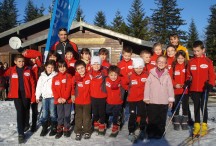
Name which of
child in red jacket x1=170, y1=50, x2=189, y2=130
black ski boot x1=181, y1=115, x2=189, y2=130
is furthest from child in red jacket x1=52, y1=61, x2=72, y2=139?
black ski boot x1=181, y1=115, x2=189, y2=130

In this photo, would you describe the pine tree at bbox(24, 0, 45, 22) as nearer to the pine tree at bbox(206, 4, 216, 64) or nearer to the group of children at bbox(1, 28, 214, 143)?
the pine tree at bbox(206, 4, 216, 64)

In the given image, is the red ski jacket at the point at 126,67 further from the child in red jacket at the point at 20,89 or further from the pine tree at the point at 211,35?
the pine tree at the point at 211,35

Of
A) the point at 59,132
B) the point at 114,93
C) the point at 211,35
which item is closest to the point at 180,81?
the point at 114,93

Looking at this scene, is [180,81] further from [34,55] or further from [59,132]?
[34,55]

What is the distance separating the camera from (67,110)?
5812 millimetres

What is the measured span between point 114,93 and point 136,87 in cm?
50

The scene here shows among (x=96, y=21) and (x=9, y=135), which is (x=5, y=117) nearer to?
(x=9, y=135)

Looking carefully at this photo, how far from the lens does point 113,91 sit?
5773mm

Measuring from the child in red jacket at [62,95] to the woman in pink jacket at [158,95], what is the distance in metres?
1.65

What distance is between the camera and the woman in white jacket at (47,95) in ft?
19.4

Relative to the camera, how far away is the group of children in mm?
5539

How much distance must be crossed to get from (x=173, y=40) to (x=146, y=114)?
2130 millimetres

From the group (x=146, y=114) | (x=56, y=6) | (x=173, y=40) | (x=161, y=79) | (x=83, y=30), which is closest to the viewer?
(x=161, y=79)

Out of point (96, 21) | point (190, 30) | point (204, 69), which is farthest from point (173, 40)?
point (96, 21)
